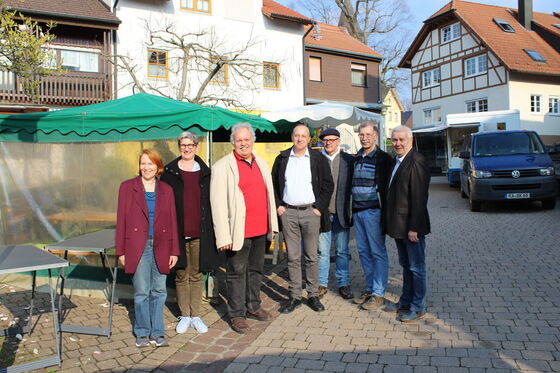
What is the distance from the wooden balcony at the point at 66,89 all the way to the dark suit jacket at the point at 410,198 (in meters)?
16.4

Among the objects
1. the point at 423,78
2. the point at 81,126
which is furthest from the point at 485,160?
the point at 423,78

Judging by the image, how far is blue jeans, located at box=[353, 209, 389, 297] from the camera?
194 inches

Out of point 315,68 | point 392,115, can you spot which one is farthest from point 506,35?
point 392,115

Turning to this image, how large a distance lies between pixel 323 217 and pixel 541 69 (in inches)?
1042

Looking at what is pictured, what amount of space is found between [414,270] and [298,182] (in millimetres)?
1446

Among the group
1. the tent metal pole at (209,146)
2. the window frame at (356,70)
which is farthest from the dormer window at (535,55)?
the tent metal pole at (209,146)

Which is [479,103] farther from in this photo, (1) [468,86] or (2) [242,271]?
(2) [242,271]

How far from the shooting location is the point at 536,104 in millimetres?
27469

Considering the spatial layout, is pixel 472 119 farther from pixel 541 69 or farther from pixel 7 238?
pixel 7 238

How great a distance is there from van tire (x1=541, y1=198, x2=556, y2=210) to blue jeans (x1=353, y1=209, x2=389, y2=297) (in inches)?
324

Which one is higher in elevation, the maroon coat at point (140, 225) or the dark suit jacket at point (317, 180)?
the dark suit jacket at point (317, 180)

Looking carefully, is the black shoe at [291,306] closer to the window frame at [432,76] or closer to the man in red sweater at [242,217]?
the man in red sweater at [242,217]

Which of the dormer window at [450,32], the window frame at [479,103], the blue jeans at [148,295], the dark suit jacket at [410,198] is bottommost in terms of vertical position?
the blue jeans at [148,295]

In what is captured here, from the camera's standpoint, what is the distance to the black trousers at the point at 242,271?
4570 millimetres
